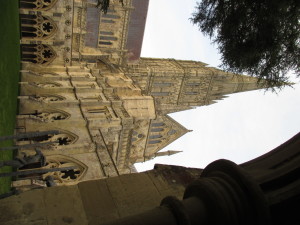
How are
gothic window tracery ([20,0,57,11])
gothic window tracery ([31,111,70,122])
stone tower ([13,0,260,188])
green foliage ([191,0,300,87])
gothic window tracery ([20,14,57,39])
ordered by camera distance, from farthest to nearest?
gothic window tracery ([20,14,57,39])
gothic window tracery ([20,0,57,11])
gothic window tracery ([31,111,70,122])
stone tower ([13,0,260,188])
green foliage ([191,0,300,87])

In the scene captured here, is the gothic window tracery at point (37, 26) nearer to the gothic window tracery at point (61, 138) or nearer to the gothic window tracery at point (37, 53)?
the gothic window tracery at point (37, 53)

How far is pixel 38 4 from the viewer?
22391mm

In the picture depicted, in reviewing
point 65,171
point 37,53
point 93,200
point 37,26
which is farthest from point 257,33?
point 37,53

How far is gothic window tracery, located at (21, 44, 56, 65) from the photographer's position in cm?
2369

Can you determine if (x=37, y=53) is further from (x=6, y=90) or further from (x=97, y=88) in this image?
(x=6, y=90)

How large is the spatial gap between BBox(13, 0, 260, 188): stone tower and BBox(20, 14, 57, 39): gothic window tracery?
0.08 meters

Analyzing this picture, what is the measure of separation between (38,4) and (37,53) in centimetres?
390

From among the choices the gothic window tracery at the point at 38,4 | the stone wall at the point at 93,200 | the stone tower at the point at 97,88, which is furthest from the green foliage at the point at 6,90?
the gothic window tracery at the point at 38,4

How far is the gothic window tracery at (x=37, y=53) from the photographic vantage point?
933 inches

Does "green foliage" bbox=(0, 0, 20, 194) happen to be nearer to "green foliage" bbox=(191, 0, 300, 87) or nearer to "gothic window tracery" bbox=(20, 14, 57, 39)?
"gothic window tracery" bbox=(20, 14, 57, 39)

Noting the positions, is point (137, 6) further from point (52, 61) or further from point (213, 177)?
point (213, 177)

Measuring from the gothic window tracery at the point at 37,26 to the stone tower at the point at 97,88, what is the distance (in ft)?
0.25

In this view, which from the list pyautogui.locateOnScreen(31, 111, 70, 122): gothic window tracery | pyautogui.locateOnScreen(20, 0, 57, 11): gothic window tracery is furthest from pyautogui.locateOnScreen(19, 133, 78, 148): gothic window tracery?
pyautogui.locateOnScreen(20, 0, 57, 11): gothic window tracery

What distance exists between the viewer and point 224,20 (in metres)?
8.63
